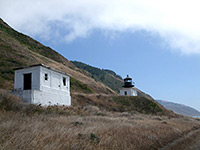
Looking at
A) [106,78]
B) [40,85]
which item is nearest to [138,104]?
[40,85]

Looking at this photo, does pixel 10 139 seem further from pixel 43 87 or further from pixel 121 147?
pixel 43 87

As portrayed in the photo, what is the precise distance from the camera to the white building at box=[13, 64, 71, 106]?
19.0 m

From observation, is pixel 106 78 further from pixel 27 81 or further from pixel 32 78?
pixel 32 78

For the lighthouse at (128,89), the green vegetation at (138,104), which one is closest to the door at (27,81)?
the green vegetation at (138,104)

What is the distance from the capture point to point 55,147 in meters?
5.29

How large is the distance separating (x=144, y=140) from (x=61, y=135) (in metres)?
3.92

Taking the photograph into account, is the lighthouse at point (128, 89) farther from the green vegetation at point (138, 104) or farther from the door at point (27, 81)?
the door at point (27, 81)

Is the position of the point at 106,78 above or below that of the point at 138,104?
above

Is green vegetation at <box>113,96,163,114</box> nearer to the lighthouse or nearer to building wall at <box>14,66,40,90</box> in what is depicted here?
the lighthouse

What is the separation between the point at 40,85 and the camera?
20.2m

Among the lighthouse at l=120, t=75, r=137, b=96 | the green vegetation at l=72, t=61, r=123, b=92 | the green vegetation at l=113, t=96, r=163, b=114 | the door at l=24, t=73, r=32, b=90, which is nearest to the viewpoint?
the door at l=24, t=73, r=32, b=90

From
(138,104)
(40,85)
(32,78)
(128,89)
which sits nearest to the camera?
(40,85)

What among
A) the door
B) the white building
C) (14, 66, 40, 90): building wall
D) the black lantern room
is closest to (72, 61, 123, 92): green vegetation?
the black lantern room

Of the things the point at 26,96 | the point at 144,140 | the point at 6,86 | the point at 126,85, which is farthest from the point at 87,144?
the point at 126,85
